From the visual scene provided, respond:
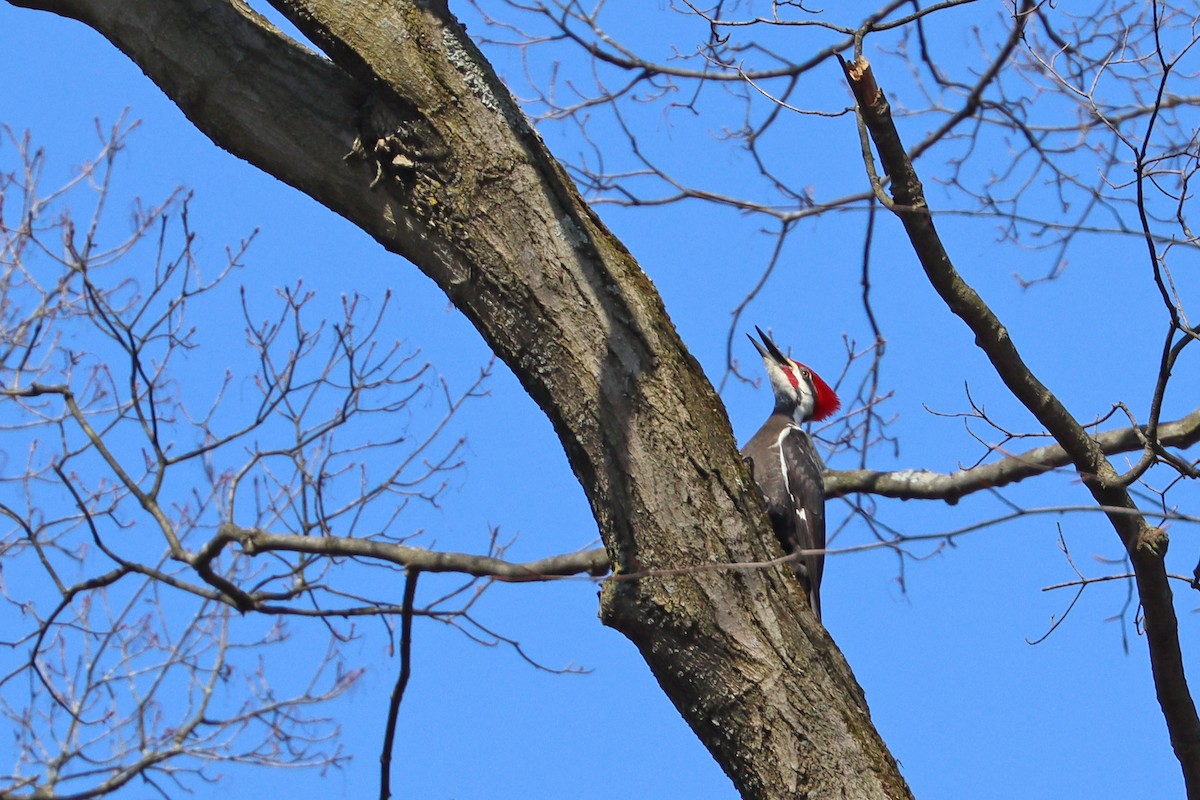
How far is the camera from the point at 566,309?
89.5 inches

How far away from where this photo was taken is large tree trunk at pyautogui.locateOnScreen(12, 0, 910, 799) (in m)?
2.18

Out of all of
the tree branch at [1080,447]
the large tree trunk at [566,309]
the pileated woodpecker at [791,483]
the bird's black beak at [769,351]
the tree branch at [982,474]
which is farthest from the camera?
the bird's black beak at [769,351]

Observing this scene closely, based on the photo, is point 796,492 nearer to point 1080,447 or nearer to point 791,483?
point 791,483

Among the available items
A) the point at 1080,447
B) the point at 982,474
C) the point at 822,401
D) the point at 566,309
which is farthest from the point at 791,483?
the point at 566,309

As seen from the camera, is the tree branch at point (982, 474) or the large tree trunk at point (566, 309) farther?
the tree branch at point (982, 474)

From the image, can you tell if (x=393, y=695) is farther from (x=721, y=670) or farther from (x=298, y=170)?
(x=298, y=170)

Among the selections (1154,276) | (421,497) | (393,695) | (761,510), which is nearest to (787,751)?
(761,510)

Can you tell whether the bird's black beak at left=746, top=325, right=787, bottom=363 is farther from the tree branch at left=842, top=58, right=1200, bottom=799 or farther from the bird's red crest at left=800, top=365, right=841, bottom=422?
the tree branch at left=842, top=58, right=1200, bottom=799

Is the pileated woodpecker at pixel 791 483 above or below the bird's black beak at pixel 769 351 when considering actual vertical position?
below

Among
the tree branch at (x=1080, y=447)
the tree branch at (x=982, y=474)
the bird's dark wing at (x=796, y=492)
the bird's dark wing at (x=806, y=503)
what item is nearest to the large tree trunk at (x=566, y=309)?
the tree branch at (x=1080, y=447)

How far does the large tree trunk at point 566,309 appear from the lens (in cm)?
218

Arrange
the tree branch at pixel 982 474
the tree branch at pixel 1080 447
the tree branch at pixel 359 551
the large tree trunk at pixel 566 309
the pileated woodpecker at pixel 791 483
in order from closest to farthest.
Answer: the large tree trunk at pixel 566 309 → the tree branch at pixel 1080 447 → the tree branch at pixel 359 551 → the tree branch at pixel 982 474 → the pileated woodpecker at pixel 791 483

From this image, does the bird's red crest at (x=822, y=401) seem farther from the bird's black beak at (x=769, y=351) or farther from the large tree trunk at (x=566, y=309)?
the large tree trunk at (x=566, y=309)

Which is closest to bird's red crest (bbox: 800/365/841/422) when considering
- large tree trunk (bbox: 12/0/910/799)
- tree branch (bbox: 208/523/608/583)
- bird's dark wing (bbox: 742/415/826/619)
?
bird's dark wing (bbox: 742/415/826/619)
